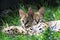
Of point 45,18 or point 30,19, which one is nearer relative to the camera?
point 30,19

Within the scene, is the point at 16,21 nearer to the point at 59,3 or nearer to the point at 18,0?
the point at 18,0

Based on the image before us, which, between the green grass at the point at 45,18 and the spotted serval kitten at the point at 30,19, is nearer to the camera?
the green grass at the point at 45,18

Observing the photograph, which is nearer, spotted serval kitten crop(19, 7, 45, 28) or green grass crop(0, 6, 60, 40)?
green grass crop(0, 6, 60, 40)

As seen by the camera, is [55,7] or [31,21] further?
[55,7]

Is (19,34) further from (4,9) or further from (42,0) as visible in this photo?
(42,0)

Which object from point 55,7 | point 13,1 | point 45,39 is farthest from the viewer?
point 55,7

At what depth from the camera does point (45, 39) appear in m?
6.15

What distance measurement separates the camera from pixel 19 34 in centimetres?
739

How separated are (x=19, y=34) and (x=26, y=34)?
0.60 ft

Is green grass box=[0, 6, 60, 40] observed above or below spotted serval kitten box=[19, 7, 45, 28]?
below

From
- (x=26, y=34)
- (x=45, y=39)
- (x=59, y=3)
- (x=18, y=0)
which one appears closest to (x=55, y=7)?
(x=59, y=3)

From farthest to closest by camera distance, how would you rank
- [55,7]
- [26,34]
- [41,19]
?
[55,7] < [41,19] < [26,34]

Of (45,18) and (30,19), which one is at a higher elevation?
Answer: (30,19)

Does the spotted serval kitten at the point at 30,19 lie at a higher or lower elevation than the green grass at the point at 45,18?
higher
